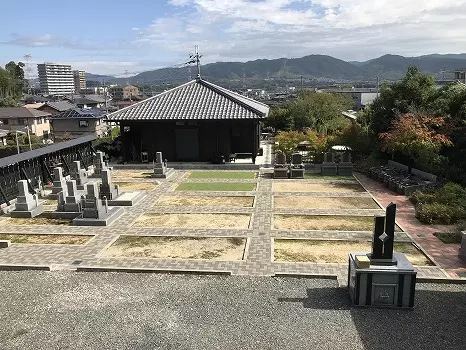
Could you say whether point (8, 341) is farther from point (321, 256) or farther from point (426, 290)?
point (426, 290)

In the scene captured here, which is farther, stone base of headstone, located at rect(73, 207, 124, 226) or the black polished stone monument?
stone base of headstone, located at rect(73, 207, 124, 226)

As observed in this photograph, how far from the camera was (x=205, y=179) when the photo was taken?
2175 centimetres

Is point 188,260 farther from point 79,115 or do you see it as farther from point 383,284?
point 79,115

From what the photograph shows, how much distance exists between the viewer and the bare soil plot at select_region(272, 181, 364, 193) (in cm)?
1898

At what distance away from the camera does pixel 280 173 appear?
21641 mm

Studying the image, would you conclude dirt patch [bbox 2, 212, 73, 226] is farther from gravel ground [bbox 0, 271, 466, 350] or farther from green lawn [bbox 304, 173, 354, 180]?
green lawn [bbox 304, 173, 354, 180]

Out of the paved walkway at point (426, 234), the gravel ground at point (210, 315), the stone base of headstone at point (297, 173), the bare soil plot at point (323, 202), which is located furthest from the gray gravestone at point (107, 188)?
the paved walkway at point (426, 234)

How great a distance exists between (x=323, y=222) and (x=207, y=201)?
5.43 meters

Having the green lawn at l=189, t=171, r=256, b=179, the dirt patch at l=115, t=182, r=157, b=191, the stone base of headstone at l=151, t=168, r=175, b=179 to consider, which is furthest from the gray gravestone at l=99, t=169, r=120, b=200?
the green lawn at l=189, t=171, r=256, b=179

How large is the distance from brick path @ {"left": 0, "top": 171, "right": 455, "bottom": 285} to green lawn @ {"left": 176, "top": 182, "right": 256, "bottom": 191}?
94.3 inches

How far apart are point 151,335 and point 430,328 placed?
549 cm

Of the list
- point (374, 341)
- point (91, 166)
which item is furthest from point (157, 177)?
point (374, 341)

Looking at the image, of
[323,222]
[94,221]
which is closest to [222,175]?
[323,222]

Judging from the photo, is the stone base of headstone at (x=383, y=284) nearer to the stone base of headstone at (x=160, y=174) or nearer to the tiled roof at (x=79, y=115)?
the stone base of headstone at (x=160, y=174)
